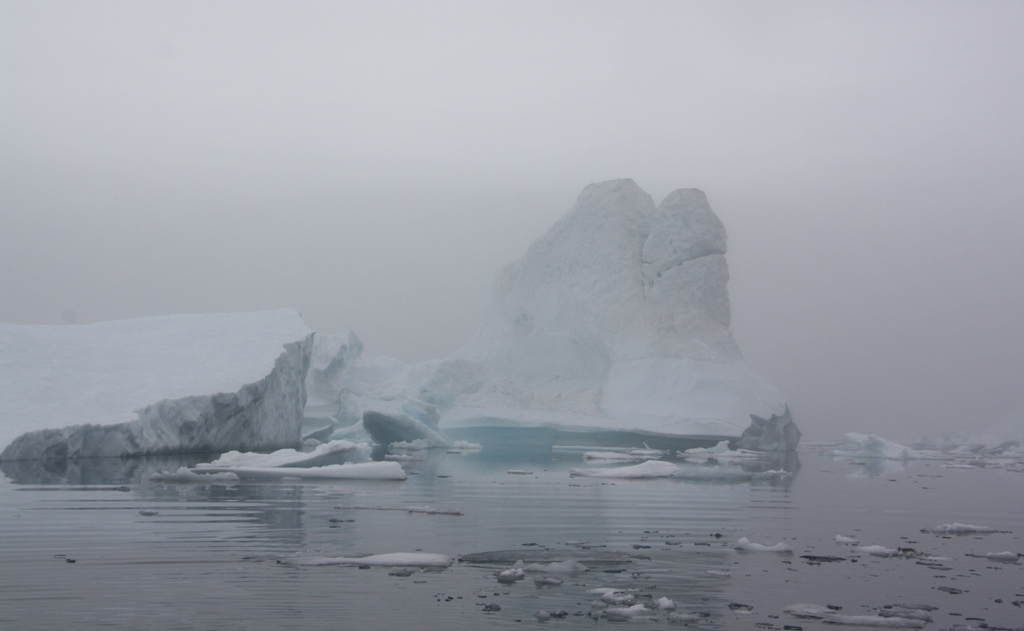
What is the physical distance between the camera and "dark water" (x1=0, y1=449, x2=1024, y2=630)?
5047 mm

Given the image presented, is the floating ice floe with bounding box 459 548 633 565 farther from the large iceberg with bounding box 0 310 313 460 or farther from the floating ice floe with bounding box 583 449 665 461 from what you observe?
the floating ice floe with bounding box 583 449 665 461

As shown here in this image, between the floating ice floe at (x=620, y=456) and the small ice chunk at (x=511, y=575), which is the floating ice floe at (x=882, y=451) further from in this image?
the small ice chunk at (x=511, y=575)

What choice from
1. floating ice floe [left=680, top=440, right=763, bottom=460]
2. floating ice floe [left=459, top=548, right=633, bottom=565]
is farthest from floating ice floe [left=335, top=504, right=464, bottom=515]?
floating ice floe [left=680, top=440, right=763, bottom=460]

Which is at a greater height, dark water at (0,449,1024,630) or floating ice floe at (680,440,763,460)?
floating ice floe at (680,440,763,460)

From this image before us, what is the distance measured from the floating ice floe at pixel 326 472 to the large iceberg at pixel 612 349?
526 inches

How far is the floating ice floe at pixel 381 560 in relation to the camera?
638 cm

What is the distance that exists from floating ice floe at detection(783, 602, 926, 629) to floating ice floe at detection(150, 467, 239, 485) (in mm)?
8800

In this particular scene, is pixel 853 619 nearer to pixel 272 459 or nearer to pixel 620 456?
pixel 272 459

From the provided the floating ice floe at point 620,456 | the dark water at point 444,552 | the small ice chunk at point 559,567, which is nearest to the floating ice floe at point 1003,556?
the dark water at point 444,552

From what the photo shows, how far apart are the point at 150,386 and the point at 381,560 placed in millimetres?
12509

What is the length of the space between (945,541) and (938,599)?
336cm

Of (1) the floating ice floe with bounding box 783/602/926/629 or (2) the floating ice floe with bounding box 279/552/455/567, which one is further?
(2) the floating ice floe with bounding box 279/552/455/567

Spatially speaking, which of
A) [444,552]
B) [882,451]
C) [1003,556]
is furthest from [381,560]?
[882,451]

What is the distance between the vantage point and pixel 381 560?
21.3ft
